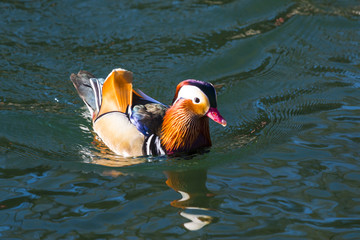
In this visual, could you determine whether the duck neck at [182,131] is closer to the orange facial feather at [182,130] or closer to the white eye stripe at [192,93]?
the orange facial feather at [182,130]

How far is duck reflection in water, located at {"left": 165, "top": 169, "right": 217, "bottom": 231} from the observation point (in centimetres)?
486

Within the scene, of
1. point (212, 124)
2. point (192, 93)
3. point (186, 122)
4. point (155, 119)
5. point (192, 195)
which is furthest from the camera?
point (212, 124)

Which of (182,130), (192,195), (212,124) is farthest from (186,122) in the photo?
(212,124)

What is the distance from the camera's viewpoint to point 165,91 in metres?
8.09

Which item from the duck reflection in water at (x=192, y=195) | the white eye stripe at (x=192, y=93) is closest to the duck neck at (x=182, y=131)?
the white eye stripe at (x=192, y=93)

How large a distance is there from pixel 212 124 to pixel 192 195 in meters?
2.05

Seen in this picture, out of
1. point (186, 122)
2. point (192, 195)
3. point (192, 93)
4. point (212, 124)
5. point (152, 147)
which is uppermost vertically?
point (192, 93)

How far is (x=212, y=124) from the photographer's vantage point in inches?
285

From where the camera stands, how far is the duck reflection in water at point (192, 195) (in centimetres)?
486

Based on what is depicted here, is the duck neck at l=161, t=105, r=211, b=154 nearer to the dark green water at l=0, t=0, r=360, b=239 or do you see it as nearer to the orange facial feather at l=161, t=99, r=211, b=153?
the orange facial feather at l=161, t=99, r=211, b=153

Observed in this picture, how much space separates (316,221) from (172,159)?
1962 millimetres

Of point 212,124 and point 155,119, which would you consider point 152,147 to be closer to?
point 155,119

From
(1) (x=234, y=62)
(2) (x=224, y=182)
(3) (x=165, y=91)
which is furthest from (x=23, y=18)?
(2) (x=224, y=182)

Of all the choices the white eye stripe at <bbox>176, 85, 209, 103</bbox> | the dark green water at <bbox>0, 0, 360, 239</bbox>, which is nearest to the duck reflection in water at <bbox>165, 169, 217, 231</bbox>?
the dark green water at <bbox>0, 0, 360, 239</bbox>
